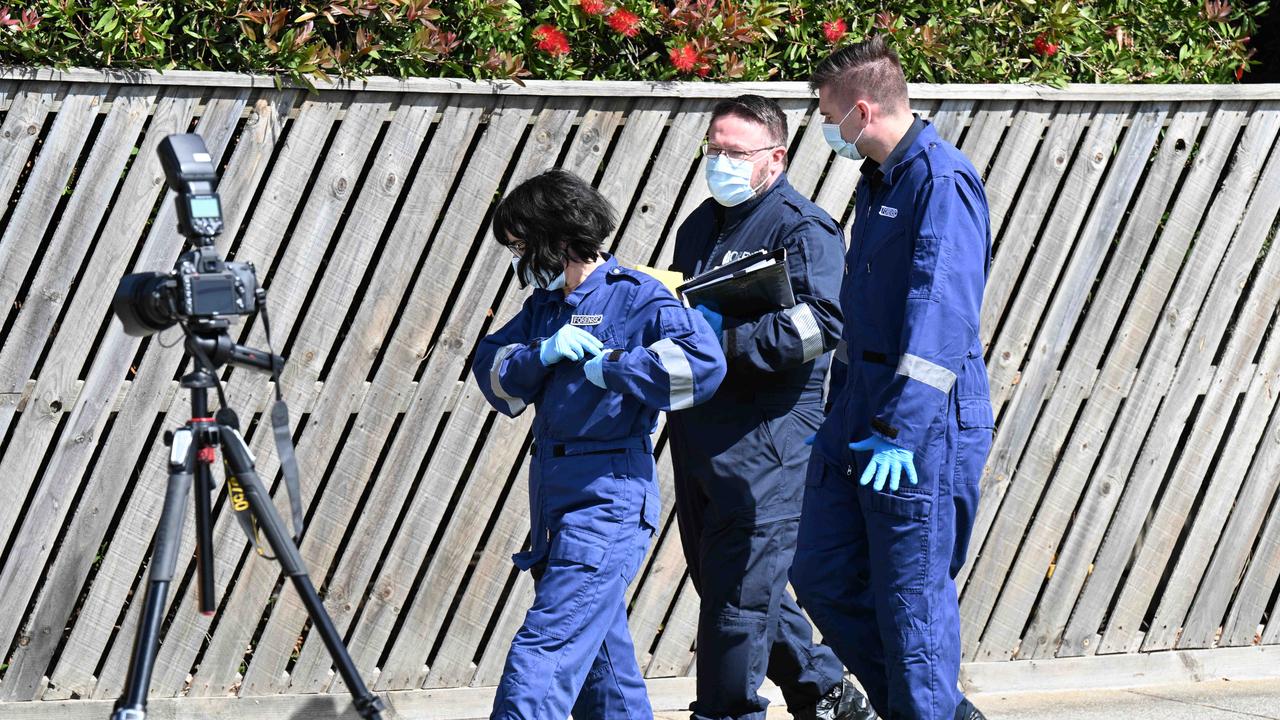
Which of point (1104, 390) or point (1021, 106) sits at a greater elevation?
point (1021, 106)

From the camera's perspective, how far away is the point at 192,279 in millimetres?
2900

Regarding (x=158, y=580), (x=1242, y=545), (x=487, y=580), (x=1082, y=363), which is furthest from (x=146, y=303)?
(x=1242, y=545)

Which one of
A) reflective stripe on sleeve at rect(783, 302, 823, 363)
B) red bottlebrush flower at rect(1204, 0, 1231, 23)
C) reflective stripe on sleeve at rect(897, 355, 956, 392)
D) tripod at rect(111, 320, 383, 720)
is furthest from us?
red bottlebrush flower at rect(1204, 0, 1231, 23)

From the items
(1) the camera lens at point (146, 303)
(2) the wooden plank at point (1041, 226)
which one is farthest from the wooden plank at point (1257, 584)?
(1) the camera lens at point (146, 303)

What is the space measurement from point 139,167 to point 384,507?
1.28 metres

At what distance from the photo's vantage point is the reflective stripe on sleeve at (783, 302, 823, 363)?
410cm

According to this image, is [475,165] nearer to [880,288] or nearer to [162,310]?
[880,288]

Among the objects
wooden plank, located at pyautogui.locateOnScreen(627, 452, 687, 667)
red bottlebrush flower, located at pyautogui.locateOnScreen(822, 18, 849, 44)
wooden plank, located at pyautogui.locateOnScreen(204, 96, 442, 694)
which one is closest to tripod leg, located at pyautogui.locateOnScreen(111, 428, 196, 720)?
wooden plank, located at pyautogui.locateOnScreen(204, 96, 442, 694)

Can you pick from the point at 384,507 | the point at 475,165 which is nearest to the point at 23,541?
the point at 384,507

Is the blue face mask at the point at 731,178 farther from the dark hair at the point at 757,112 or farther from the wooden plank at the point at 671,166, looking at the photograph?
the wooden plank at the point at 671,166

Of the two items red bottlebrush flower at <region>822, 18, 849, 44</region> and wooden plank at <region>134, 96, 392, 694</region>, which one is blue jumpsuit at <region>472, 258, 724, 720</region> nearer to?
wooden plank at <region>134, 96, 392, 694</region>

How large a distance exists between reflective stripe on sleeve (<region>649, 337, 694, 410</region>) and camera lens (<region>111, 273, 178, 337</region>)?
121 cm

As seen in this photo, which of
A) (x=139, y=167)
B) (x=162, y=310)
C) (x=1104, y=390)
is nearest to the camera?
(x=162, y=310)

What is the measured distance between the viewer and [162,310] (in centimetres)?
296
